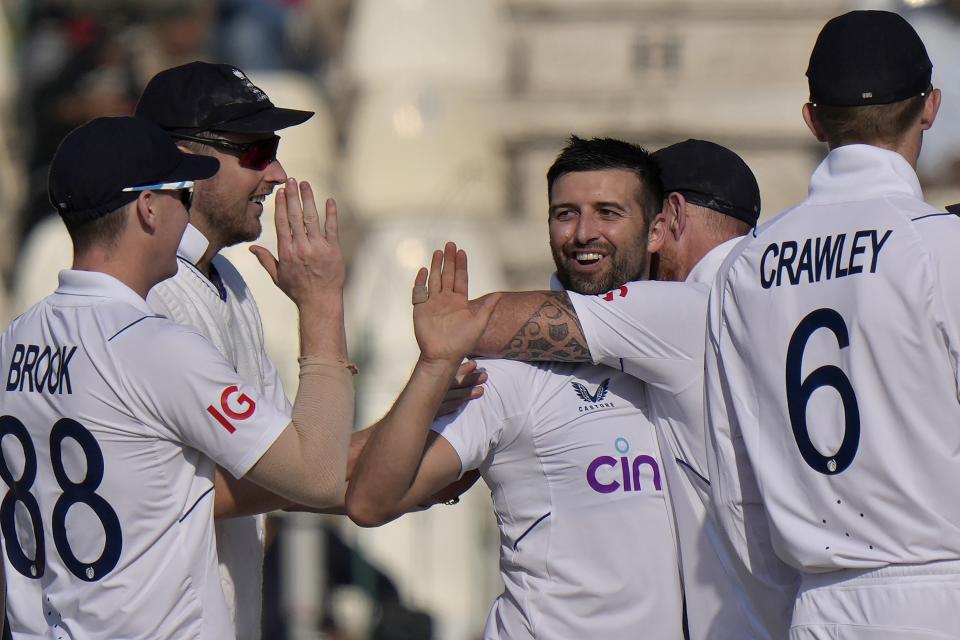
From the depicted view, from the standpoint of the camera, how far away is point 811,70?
3309 mm

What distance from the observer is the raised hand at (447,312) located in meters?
3.46

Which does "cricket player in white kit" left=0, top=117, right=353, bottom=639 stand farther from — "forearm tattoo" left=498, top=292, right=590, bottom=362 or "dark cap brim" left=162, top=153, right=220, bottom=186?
"forearm tattoo" left=498, top=292, right=590, bottom=362

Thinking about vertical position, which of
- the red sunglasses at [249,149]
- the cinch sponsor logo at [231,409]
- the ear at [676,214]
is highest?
the red sunglasses at [249,149]

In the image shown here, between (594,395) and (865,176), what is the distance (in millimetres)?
907

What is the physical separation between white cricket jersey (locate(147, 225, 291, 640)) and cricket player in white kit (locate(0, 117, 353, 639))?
37 centimetres

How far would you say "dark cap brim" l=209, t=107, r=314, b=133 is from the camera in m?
3.69

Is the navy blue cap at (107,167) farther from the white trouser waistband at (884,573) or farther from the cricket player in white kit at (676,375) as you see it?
the white trouser waistband at (884,573)

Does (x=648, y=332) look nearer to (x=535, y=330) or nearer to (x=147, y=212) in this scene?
(x=535, y=330)

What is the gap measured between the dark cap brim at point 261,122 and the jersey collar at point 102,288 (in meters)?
0.68

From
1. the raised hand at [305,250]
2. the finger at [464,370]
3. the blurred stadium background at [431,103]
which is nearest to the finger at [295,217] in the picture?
the raised hand at [305,250]

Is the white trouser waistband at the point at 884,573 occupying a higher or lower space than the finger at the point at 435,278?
lower

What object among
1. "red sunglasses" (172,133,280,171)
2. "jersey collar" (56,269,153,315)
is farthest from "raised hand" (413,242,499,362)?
"jersey collar" (56,269,153,315)

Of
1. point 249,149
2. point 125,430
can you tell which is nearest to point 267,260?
point 249,149

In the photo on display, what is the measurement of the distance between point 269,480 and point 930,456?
1371 millimetres
